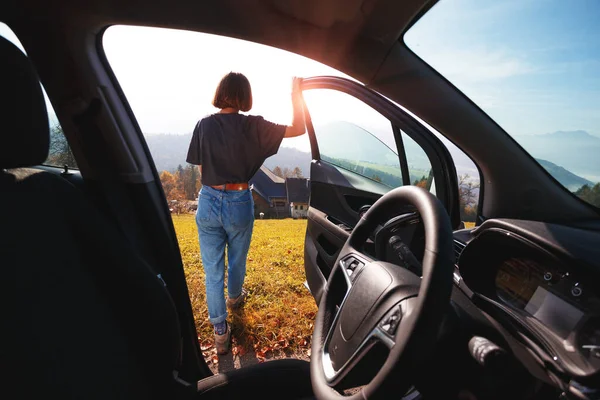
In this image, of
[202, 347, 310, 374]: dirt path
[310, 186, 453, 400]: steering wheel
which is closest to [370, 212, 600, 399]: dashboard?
[310, 186, 453, 400]: steering wheel

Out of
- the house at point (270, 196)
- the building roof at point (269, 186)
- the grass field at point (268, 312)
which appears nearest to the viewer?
the grass field at point (268, 312)

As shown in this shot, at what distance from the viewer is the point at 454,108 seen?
1.62 meters

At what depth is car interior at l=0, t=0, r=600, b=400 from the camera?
896 millimetres

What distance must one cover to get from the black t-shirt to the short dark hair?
0.34ft

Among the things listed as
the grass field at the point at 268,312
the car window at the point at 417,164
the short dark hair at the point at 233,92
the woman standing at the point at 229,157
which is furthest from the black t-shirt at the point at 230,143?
the grass field at the point at 268,312

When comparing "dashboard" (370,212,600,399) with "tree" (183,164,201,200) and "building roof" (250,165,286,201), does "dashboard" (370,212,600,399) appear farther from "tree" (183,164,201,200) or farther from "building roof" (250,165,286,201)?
"building roof" (250,165,286,201)

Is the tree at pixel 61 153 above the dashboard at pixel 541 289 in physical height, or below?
above

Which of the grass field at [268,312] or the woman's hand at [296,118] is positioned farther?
the grass field at [268,312]

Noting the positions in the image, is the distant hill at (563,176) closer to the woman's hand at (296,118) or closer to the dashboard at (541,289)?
the dashboard at (541,289)

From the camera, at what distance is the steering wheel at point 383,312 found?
0.75 m

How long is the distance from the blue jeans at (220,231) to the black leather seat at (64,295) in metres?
1.11

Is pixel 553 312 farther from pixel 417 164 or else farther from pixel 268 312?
pixel 268 312

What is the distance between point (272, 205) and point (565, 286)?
36.4 metres

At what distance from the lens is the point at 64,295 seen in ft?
3.37
